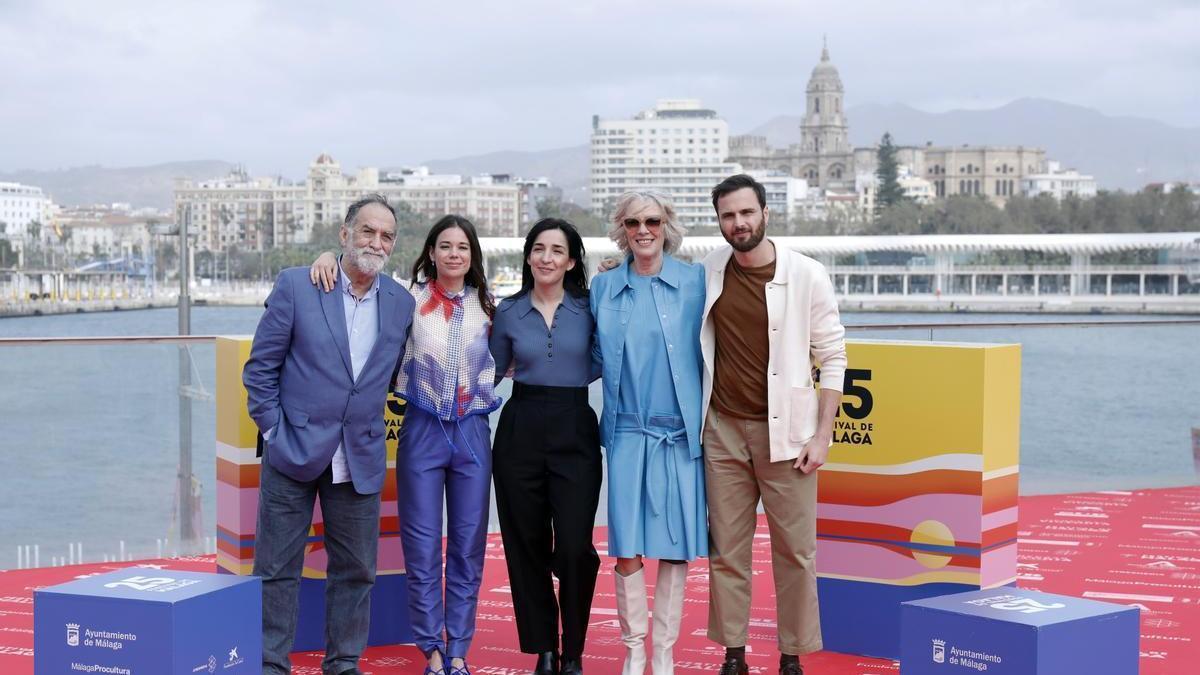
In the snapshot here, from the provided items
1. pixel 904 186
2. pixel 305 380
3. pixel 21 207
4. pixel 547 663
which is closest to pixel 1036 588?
pixel 547 663

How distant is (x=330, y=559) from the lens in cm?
337

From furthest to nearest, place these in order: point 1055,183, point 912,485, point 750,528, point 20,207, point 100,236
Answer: point 1055,183
point 20,207
point 100,236
point 912,485
point 750,528

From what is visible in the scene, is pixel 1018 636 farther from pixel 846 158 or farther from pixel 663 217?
pixel 846 158

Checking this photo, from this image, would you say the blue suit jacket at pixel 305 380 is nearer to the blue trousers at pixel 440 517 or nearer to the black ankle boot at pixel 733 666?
the blue trousers at pixel 440 517

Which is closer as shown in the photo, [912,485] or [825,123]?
[912,485]

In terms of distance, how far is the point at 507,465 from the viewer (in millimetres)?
3309

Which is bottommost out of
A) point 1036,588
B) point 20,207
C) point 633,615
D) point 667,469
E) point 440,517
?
point 1036,588

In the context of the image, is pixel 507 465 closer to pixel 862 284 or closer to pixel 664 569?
pixel 664 569

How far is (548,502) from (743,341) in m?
0.62

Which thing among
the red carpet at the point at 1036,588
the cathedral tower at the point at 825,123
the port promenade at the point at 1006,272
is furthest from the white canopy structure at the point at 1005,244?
the cathedral tower at the point at 825,123

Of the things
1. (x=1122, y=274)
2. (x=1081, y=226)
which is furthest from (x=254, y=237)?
(x=1122, y=274)

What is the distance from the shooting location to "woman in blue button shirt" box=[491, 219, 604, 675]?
10.8 ft

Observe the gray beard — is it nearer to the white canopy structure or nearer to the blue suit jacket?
the blue suit jacket

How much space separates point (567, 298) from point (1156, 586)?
250cm
